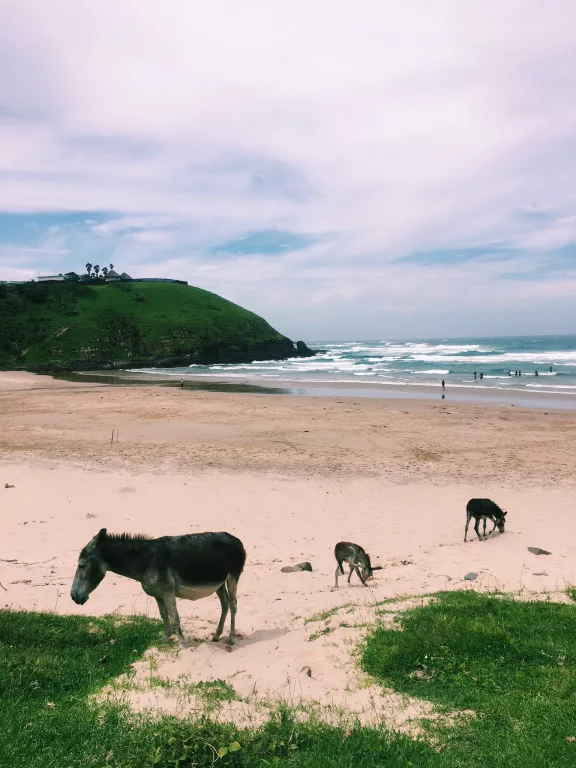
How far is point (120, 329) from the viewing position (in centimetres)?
11438

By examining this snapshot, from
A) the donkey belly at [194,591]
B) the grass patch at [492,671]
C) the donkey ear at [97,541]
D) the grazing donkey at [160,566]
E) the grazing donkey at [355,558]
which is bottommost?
the grazing donkey at [355,558]

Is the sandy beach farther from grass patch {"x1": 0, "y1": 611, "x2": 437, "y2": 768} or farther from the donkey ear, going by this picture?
the donkey ear

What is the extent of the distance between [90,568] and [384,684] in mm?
4479

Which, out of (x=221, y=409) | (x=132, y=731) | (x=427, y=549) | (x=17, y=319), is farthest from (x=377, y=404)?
(x=17, y=319)

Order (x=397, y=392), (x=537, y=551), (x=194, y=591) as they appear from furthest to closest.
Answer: (x=397, y=392) → (x=537, y=551) → (x=194, y=591)

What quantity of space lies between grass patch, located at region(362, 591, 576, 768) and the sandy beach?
0.57 metres

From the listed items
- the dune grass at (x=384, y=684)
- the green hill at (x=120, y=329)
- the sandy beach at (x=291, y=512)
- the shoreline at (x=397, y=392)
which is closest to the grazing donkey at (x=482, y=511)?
the sandy beach at (x=291, y=512)

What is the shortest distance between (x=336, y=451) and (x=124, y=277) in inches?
6503

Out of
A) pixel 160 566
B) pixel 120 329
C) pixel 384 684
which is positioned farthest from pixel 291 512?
pixel 120 329

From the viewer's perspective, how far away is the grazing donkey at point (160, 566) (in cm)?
757

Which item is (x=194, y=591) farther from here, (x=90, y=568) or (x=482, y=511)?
(x=482, y=511)

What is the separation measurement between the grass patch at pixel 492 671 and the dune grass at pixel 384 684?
0.6 inches

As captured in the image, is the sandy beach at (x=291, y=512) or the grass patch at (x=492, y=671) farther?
the sandy beach at (x=291, y=512)

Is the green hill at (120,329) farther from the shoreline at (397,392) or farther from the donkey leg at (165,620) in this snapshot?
the donkey leg at (165,620)
